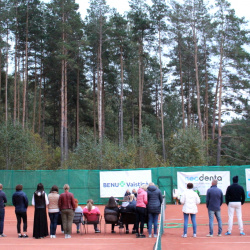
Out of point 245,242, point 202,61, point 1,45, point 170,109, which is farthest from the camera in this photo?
point 170,109

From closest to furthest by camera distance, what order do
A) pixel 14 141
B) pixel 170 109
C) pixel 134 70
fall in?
pixel 14 141 → pixel 134 70 → pixel 170 109

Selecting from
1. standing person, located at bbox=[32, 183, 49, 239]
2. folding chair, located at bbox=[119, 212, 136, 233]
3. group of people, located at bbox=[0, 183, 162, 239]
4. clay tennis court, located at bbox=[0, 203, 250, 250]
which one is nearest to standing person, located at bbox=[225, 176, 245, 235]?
clay tennis court, located at bbox=[0, 203, 250, 250]

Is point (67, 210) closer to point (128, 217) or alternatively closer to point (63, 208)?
point (63, 208)

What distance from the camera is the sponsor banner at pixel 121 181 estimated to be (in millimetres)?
24438

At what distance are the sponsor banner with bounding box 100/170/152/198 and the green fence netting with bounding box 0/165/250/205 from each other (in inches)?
14.4

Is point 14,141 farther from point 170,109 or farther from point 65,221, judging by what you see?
point 170,109

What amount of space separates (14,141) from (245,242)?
25.3m

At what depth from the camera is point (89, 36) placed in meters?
39.7

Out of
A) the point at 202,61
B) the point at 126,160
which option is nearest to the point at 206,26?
the point at 202,61

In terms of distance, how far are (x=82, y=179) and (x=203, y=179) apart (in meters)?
7.23

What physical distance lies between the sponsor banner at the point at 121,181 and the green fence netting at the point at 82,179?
367 millimetres

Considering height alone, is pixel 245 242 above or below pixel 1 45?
below

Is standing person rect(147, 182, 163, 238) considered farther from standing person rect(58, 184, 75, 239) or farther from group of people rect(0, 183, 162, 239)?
standing person rect(58, 184, 75, 239)

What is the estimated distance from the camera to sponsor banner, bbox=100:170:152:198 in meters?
24.4
